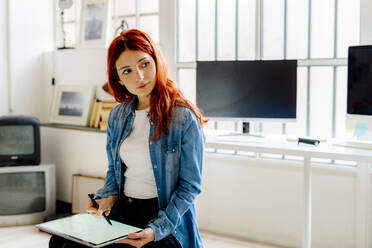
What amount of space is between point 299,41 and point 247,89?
0.56 meters

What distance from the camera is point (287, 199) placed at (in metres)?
2.89

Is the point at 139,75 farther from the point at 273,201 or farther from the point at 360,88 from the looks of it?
the point at 273,201

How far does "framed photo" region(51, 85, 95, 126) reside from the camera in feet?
12.6

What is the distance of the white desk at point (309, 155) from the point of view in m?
2.13

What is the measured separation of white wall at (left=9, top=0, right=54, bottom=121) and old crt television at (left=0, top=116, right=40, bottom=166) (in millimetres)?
566

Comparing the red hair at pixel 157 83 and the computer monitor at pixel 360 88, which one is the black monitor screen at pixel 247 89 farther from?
the red hair at pixel 157 83

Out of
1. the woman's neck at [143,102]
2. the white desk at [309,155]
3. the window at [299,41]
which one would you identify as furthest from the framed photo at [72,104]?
the woman's neck at [143,102]

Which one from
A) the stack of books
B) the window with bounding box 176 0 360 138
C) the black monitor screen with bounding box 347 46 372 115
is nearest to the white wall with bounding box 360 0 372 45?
the window with bounding box 176 0 360 138

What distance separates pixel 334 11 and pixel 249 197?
56.3 inches

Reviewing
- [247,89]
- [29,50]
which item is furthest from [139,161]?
[29,50]

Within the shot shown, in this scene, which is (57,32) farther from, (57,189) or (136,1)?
(57,189)

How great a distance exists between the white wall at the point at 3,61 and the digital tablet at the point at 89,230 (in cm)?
276

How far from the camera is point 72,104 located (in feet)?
13.0

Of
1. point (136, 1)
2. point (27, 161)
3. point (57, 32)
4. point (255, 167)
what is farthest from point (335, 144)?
point (57, 32)
